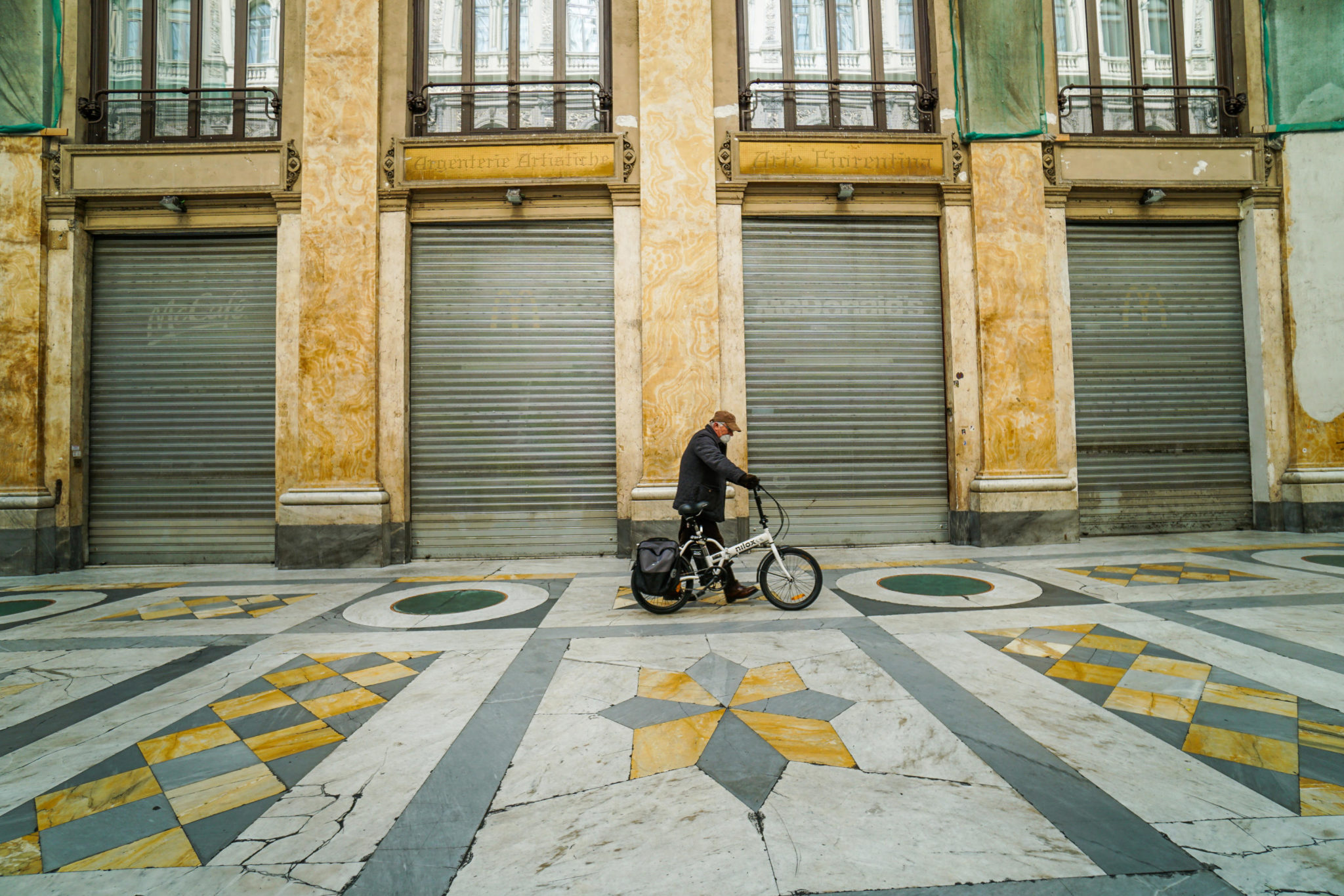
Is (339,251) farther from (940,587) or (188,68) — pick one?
(940,587)

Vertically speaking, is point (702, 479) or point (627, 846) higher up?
point (702, 479)

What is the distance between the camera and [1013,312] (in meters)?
8.90

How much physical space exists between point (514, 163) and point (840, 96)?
16.4ft

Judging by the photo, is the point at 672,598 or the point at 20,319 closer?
the point at 672,598

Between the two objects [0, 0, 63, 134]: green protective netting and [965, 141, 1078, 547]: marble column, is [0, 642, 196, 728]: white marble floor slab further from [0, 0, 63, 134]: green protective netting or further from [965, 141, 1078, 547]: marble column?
[965, 141, 1078, 547]: marble column

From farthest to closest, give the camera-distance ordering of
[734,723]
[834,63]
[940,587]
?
[834,63], [940,587], [734,723]

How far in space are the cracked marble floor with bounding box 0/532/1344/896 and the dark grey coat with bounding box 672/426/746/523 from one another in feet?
3.33

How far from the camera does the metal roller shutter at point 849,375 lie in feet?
29.6

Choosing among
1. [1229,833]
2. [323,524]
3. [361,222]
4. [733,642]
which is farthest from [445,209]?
[1229,833]

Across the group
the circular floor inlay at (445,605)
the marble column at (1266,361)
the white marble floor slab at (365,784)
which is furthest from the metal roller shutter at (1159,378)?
the white marble floor slab at (365,784)

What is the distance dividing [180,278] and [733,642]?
387 inches

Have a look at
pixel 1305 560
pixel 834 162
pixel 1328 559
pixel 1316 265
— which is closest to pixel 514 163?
pixel 834 162

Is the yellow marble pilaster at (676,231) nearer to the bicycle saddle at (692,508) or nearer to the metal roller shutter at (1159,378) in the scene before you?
the bicycle saddle at (692,508)

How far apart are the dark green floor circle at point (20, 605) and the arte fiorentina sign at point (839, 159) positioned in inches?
385
